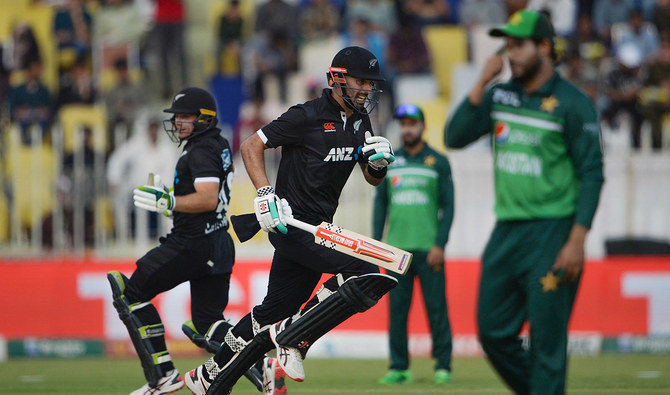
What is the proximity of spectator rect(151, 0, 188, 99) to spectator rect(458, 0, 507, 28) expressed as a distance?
18.2ft

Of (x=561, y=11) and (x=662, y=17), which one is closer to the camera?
(x=662, y=17)

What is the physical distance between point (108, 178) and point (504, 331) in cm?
995

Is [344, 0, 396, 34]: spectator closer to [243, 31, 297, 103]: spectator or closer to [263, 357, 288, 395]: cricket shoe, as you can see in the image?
[243, 31, 297, 103]: spectator

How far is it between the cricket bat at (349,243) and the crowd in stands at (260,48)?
29.1 ft

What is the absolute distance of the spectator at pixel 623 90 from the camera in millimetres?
15828

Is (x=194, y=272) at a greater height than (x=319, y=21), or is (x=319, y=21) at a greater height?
(x=319, y=21)

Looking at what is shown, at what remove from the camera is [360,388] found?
959cm

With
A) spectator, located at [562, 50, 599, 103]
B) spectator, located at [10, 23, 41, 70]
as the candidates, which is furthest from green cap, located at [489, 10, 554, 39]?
spectator, located at [10, 23, 41, 70]

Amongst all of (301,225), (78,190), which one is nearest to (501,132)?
(301,225)

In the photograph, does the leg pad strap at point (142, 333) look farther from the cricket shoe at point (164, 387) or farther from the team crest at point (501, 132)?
the team crest at point (501, 132)

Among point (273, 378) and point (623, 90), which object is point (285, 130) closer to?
point (273, 378)

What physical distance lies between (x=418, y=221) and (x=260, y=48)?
332 inches

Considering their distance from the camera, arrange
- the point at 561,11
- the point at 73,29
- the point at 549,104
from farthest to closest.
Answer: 1. the point at 73,29
2. the point at 561,11
3. the point at 549,104

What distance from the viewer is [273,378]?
23.7ft
